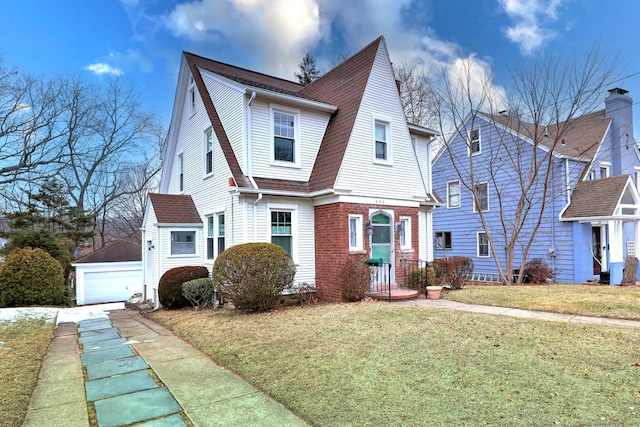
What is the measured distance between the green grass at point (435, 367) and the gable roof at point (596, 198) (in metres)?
11.5

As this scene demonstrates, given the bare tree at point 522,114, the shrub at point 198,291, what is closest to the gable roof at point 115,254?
the shrub at point 198,291

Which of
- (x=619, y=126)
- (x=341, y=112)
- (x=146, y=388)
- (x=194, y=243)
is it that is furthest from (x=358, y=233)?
(x=619, y=126)

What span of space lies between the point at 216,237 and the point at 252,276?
11.9 ft

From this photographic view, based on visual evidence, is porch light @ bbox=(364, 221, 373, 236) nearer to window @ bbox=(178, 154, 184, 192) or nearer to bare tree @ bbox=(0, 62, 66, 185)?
window @ bbox=(178, 154, 184, 192)

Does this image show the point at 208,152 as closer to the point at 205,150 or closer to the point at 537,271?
the point at 205,150

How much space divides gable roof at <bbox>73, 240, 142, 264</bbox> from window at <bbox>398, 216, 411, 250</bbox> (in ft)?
49.9

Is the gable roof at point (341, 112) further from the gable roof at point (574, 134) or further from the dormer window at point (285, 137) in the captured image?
the gable roof at point (574, 134)

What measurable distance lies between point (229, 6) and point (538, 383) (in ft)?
50.8

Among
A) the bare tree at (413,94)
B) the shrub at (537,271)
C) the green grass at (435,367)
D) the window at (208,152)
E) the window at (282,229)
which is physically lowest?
the shrub at (537,271)

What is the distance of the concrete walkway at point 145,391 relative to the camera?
387 centimetres

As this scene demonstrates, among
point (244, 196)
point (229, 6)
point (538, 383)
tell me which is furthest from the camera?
point (229, 6)

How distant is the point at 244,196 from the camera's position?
10.5 metres

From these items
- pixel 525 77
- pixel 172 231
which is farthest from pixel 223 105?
pixel 525 77

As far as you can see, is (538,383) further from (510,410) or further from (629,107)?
(629,107)
